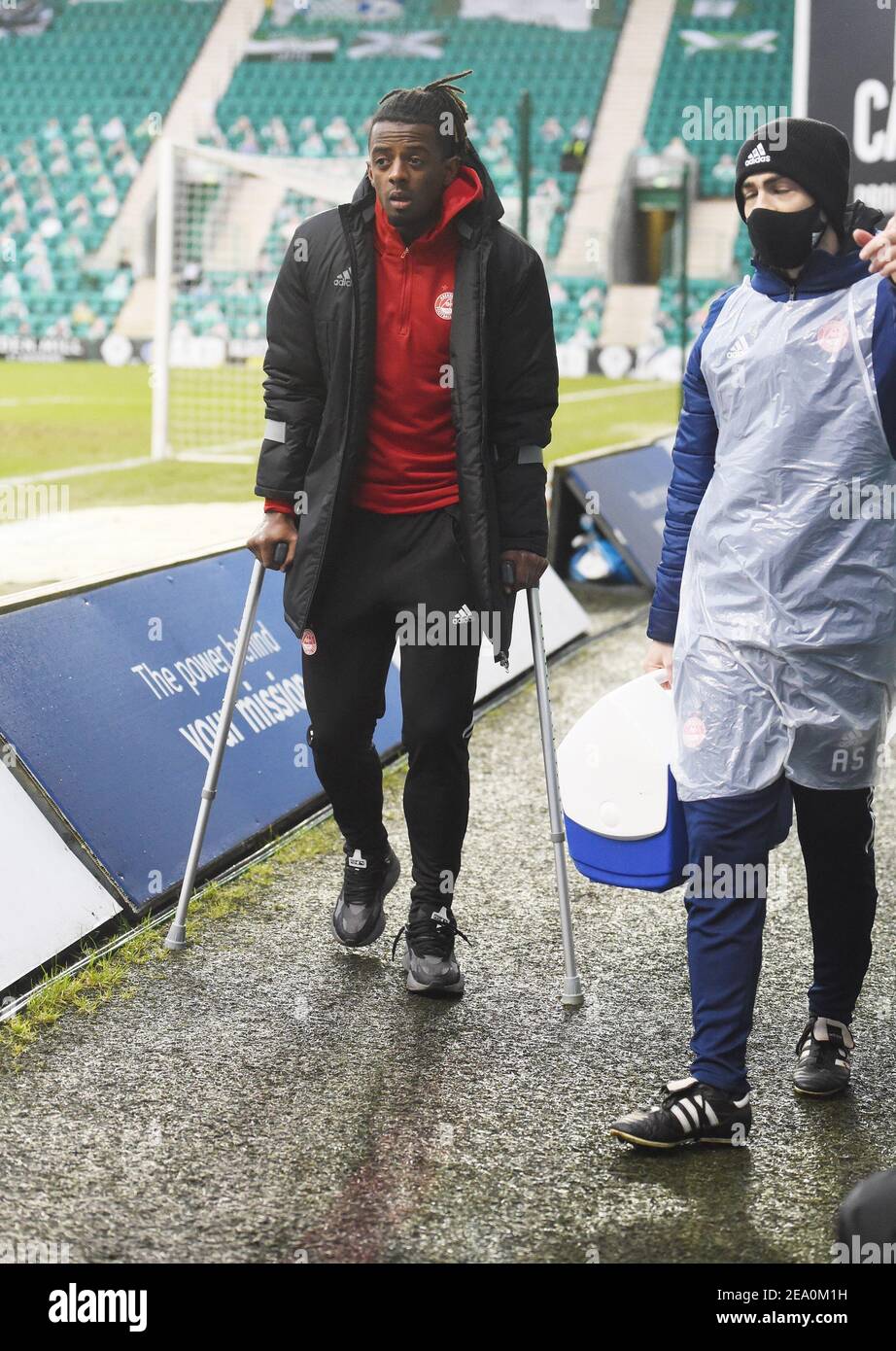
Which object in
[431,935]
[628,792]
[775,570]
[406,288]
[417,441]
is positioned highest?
[406,288]

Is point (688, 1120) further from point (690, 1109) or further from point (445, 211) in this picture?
point (445, 211)

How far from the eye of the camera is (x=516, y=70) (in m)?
36.7

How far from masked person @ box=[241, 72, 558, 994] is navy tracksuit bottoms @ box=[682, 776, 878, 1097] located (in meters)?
0.84

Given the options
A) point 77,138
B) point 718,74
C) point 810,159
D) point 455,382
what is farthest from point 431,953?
point 718,74

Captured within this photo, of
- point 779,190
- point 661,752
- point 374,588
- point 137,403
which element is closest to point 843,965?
point 661,752

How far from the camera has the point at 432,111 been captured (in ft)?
11.1

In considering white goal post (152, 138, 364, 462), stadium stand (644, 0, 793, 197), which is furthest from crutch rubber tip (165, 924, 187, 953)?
stadium stand (644, 0, 793, 197)

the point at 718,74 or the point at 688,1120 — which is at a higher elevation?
the point at 718,74

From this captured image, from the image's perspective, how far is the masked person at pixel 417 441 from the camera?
349 centimetres

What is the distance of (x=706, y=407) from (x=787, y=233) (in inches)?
14.9

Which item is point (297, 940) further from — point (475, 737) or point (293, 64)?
point (293, 64)

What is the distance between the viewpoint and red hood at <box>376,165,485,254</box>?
347 cm

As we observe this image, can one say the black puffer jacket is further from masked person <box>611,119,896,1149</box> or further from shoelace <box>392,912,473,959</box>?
shoelace <box>392,912,473,959</box>

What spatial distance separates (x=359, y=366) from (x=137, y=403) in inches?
705
